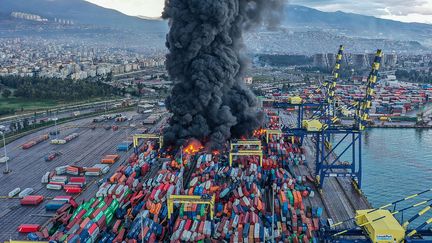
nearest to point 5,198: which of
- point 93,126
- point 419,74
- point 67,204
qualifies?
point 67,204

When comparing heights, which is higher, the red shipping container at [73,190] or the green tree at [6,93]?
the green tree at [6,93]

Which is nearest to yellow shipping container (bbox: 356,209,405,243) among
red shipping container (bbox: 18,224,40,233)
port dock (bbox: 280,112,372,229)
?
port dock (bbox: 280,112,372,229)

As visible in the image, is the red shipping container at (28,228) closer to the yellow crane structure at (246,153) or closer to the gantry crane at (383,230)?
the yellow crane structure at (246,153)

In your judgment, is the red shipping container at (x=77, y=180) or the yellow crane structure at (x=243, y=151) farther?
the yellow crane structure at (x=243, y=151)

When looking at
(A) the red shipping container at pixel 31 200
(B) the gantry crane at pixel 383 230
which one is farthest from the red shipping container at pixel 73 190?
(B) the gantry crane at pixel 383 230

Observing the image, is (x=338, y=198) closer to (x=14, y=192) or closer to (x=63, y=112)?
(x=14, y=192)

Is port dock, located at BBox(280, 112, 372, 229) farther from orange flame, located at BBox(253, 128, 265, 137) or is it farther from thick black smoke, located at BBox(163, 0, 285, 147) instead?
thick black smoke, located at BBox(163, 0, 285, 147)
